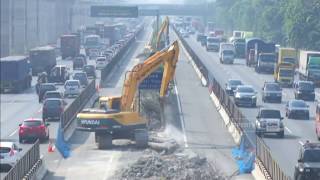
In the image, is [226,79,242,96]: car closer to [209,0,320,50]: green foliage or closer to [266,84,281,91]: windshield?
[266,84,281,91]: windshield

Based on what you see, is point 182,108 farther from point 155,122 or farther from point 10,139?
point 10,139

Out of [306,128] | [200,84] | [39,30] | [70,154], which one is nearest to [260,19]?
[39,30]

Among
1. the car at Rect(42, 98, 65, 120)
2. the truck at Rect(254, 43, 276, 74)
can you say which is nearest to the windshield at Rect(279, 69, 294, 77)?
the truck at Rect(254, 43, 276, 74)

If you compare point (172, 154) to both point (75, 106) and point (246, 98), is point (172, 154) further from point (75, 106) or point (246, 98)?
point (246, 98)

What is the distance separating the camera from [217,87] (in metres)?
68.5

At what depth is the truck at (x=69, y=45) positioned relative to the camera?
126m

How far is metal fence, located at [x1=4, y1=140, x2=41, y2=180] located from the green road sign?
117 metres

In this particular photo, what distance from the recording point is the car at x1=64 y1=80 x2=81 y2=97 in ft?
241

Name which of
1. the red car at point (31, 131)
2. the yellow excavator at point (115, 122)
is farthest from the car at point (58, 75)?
the yellow excavator at point (115, 122)

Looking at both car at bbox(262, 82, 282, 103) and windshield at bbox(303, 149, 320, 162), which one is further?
car at bbox(262, 82, 282, 103)

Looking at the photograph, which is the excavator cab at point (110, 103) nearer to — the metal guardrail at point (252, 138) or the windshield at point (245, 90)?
the metal guardrail at point (252, 138)

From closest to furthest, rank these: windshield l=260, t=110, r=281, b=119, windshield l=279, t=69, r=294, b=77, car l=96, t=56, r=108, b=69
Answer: windshield l=260, t=110, r=281, b=119, windshield l=279, t=69, r=294, b=77, car l=96, t=56, r=108, b=69

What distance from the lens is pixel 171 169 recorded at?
36.8m

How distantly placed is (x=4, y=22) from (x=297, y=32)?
1485 inches
